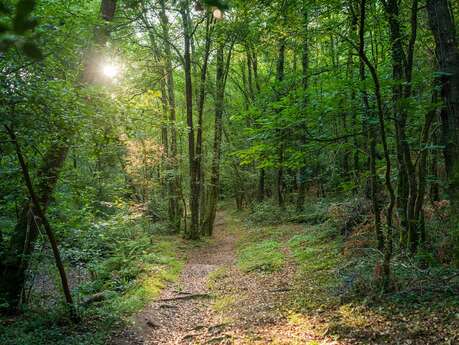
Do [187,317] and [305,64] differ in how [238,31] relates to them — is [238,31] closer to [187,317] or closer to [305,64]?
[305,64]

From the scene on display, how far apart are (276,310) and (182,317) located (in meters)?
2.08

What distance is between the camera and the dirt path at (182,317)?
618 centimetres

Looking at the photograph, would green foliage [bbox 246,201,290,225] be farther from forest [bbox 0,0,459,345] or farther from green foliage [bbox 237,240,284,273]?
forest [bbox 0,0,459,345]

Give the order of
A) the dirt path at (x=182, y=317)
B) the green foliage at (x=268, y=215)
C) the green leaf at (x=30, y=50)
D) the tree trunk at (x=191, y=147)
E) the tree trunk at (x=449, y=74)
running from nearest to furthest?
the green leaf at (x=30, y=50) < the tree trunk at (x=449, y=74) < the dirt path at (x=182, y=317) < the tree trunk at (x=191, y=147) < the green foliage at (x=268, y=215)

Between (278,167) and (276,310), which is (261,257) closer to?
(276,310)

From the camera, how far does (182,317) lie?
24.3 feet

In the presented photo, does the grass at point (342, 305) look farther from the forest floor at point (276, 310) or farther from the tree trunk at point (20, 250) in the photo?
the tree trunk at point (20, 250)

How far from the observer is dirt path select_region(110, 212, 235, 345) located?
618 centimetres

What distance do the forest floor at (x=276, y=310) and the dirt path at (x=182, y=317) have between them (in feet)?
0.06

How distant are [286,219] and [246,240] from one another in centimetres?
258

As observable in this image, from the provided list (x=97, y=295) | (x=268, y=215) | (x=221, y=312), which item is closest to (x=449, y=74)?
(x=221, y=312)

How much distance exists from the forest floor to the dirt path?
0.02 metres

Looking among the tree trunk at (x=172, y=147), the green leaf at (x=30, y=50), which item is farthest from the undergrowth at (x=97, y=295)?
the green leaf at (x=30, y=50)

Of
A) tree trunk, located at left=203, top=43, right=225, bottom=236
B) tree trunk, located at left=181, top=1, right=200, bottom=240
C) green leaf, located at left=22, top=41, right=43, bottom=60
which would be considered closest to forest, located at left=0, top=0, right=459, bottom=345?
green leaf, located at left=22, top=41, right=43, bottom=60
